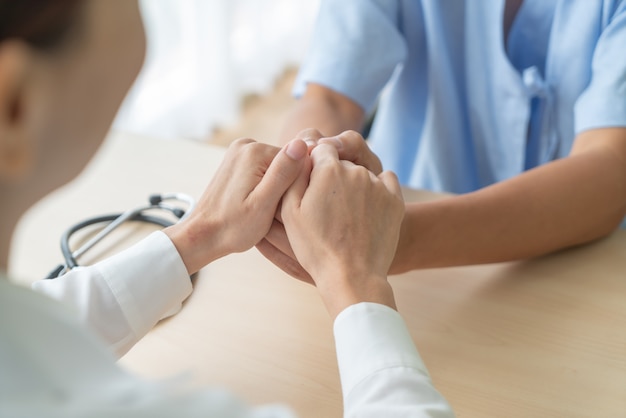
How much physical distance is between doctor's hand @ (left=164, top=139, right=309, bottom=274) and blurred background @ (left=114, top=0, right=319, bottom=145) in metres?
1.17

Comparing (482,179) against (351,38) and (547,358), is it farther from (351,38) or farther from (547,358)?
(547,358)

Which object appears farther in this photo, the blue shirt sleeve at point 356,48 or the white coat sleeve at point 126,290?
the blue shirt sleeve at point 356,48

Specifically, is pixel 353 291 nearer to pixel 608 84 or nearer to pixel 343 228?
pixel 343 228

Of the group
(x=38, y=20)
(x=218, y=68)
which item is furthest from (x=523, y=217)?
(x=218, y=68)

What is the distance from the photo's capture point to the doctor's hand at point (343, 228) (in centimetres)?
74

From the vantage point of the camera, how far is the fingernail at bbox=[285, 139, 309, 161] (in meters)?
0.84

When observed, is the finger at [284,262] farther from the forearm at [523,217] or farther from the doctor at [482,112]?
the forearm at [523,217]

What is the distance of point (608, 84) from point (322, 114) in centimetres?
40

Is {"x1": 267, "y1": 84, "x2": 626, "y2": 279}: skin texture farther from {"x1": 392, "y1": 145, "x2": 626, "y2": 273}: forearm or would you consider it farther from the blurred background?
the blurred background

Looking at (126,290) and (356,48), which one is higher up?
(356,48)

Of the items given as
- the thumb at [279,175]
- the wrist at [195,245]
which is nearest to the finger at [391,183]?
the thumb at [279,175]

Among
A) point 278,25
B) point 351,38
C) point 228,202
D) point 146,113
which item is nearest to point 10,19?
point 228,202

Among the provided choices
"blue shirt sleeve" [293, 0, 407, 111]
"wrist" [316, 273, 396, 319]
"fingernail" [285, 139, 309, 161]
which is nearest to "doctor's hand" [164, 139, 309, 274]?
"fingernail" [285, 139, 309, 161]

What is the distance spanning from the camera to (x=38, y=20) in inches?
17.1
